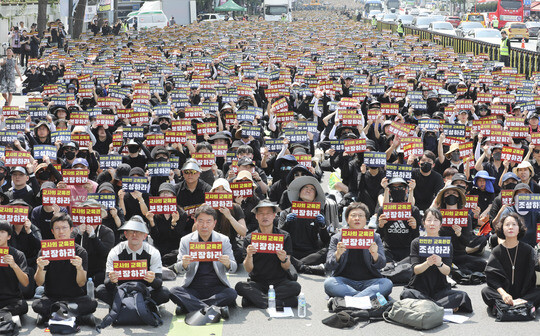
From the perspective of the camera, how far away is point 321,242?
11.8 m

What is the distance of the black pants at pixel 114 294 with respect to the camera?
977 centimetres

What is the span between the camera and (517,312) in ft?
31.1

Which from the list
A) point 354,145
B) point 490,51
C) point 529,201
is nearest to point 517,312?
point 529,201

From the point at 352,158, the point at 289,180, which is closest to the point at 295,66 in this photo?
the point at 352,158

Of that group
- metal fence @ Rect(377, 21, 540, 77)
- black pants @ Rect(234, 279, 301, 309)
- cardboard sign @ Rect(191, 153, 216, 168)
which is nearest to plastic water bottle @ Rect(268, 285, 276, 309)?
black pants @ Rect(234, 279, 301, 309)

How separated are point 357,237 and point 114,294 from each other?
2885mm

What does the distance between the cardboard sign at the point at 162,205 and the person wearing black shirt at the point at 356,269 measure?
2.37 meters

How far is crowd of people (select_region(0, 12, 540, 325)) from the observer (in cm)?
973

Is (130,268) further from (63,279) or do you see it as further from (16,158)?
(16,158)

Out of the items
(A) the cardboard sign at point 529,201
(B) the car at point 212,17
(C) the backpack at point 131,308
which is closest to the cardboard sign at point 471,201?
(A) the cardboard sign at point 529,201

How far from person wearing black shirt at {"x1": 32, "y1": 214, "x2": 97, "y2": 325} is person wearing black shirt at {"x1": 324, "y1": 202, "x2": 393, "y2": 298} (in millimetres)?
2792

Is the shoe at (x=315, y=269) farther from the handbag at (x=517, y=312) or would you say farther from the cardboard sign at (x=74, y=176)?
the cardboard sign at (x=74, y=176)

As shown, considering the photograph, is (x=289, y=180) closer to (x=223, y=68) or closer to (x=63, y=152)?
(x=63, y=152)

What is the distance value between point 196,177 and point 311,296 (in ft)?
9.09
